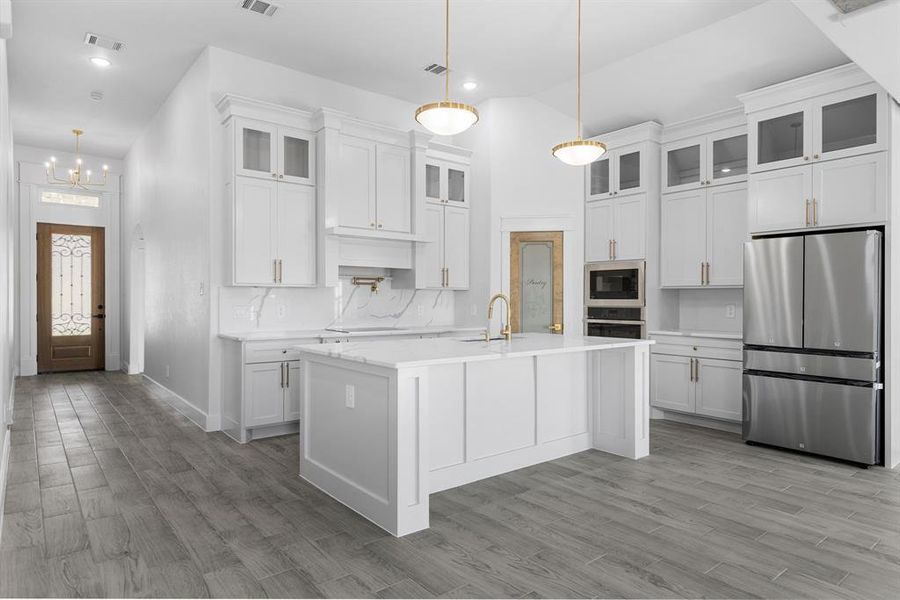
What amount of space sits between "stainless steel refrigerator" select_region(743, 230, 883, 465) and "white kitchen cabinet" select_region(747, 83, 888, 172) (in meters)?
0.65

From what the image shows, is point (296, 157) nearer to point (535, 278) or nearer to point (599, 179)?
point (535, 278)

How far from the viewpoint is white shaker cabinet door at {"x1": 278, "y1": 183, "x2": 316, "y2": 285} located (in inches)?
201

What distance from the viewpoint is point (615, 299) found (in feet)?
19.1

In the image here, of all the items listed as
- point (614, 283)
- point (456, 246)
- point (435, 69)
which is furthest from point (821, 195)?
point (435, 69)

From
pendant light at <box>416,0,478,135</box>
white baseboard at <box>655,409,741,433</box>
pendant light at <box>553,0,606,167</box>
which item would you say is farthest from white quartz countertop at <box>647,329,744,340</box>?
pendant light at <box>416,0,478,135</box>

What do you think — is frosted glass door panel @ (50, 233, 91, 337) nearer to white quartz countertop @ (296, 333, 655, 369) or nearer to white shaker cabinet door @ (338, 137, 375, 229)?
white shaker cabinet door @ (338, 137, 375, 229)

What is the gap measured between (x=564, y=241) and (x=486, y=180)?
3.67 ft

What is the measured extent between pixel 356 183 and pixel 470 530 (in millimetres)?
3631

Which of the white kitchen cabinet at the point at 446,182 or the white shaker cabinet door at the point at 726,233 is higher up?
the white kitchen cabinet at the point at 446,182

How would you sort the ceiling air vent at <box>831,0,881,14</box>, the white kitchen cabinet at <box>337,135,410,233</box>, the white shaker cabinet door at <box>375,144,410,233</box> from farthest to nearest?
the white shaker cabinet door at <box>375,144,410,233</box>
the white kitchen cabinet at <box>337,135,410,233</box>
the ceiling air vent at <box>831,0,881,14</box>

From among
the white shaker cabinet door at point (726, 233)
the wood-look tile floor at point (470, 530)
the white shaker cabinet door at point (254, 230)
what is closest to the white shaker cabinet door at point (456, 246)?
the white shaker cabinet door at point (254, 230)

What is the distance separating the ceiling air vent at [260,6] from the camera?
4238mm

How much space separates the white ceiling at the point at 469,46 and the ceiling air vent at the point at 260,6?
0.27ft

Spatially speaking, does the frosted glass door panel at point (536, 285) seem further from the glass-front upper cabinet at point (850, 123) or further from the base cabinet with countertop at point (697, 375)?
the glass-front upper cabinet at point (850, 123)
